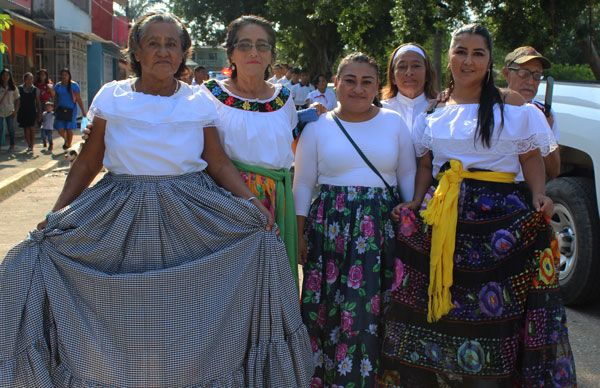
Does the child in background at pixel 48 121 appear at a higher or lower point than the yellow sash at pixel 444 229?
lower

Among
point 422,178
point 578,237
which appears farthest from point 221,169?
point 578,237

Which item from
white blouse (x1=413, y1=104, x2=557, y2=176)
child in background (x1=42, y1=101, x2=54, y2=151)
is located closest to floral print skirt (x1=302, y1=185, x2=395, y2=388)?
white blouse (x1=413, y1=104, x2=557, y2=176)

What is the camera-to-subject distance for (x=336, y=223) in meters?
3.46

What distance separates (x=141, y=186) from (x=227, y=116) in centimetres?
59

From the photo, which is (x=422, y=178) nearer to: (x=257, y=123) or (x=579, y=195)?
(x=257, y=123)

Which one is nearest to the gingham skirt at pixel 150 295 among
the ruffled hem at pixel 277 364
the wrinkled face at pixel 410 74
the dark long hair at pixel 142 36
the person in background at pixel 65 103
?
the ruffled hem at pixel 277 364

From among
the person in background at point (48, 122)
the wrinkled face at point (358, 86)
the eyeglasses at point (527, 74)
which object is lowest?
the person in background at point (48, 122)

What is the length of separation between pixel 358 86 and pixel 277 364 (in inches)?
58.1

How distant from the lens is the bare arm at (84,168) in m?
3.12

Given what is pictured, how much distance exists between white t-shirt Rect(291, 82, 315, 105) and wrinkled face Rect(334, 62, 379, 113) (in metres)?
11.9

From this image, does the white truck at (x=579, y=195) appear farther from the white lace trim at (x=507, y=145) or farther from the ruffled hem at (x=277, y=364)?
the ruffled hem at (x=277, y=364)

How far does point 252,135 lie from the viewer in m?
3.31

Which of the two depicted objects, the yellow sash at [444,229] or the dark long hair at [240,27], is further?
the dark long hair at [240,27]

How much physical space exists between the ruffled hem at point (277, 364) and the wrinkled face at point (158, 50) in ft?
4.51
